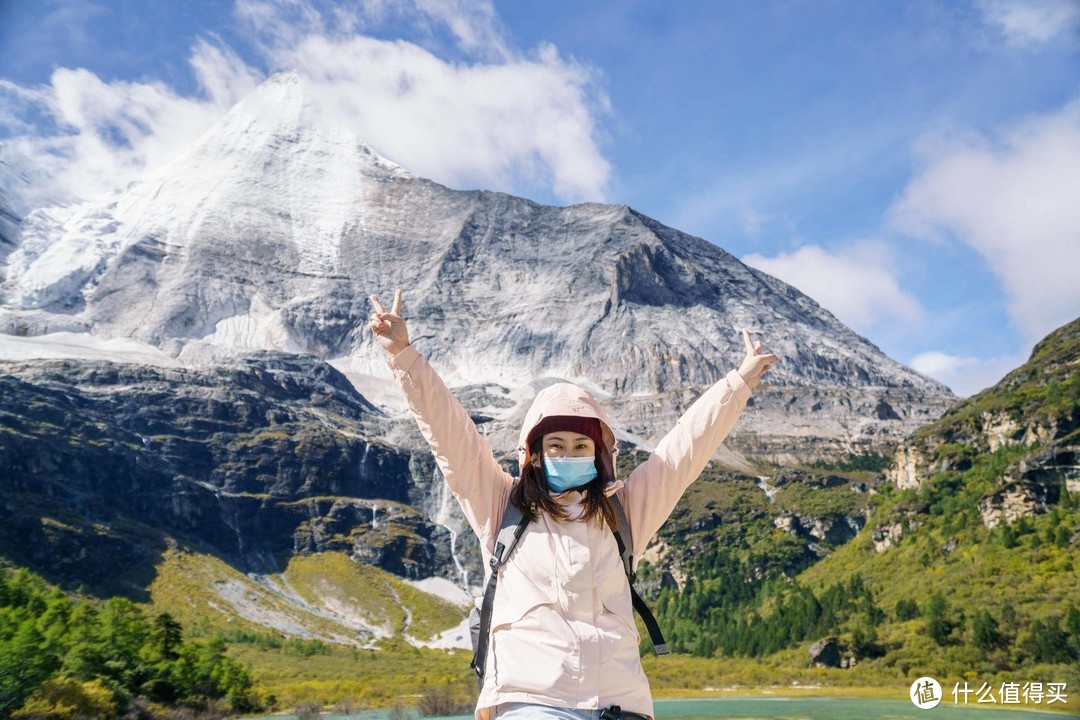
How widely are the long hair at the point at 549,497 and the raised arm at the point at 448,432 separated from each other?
6.9 inches

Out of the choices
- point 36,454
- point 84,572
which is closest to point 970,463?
point 84,572

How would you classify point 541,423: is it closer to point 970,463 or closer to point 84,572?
point 970,463

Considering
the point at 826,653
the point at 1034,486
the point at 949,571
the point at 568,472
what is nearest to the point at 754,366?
the point at 568,472

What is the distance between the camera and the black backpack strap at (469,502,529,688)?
207 inches

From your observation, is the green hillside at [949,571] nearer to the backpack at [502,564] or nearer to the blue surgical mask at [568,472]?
the backpack at [502,564]

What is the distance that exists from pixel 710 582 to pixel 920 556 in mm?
54094

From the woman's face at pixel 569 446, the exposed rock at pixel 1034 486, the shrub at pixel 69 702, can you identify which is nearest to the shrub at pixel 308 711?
the shrub at pixel 69 702

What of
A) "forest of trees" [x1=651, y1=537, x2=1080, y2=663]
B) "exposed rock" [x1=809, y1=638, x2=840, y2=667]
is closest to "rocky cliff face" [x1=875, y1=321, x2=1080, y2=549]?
"forest of trees" [x1=651, y1=537, x2=1080, y2=663]

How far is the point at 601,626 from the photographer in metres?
5.16

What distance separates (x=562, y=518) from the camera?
5406 mm

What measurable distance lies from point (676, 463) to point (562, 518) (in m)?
0.84

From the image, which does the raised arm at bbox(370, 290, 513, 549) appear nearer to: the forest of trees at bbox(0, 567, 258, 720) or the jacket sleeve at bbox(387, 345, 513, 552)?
the jacket sleeve at bbox(387, 345, 513, 552)

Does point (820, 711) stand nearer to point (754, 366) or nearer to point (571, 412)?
point (754, 366)

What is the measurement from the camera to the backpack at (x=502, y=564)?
17.3 ft
